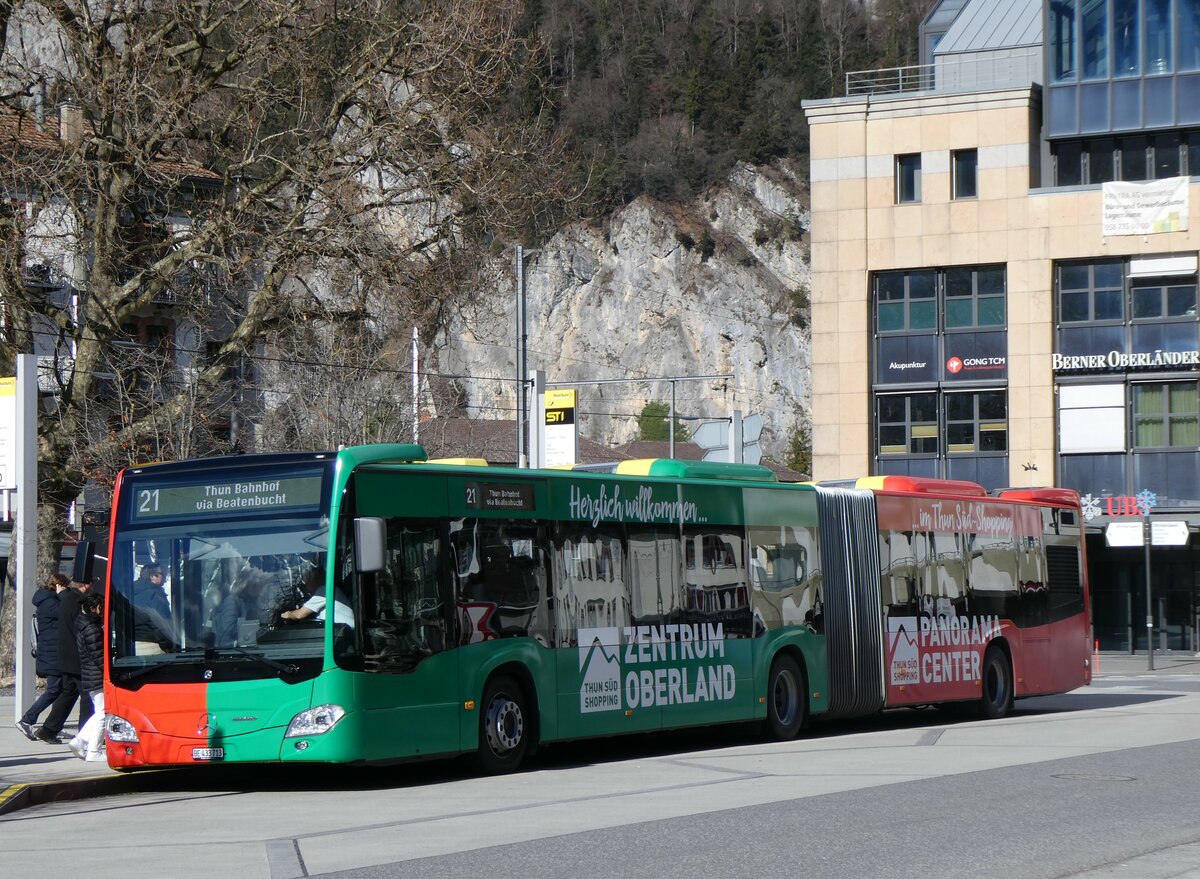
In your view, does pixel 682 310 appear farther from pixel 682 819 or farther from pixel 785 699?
pixel 682 819

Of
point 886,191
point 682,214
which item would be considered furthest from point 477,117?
point 682,214

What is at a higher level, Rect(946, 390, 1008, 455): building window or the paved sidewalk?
Rect(946, 390, 1008, 455): building window

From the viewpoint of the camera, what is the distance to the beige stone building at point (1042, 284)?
4512cm

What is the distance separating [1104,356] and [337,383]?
2090 centimetres

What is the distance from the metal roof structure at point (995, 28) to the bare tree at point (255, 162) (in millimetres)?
32079

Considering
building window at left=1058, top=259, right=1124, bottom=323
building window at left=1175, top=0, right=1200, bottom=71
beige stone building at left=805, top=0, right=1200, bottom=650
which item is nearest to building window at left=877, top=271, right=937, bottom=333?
beige stone building at left=805, top=0, right=1200, bottom=650

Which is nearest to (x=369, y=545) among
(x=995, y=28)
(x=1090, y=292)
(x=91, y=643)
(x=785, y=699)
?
(x=91, y=643)

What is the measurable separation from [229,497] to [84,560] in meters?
2.22

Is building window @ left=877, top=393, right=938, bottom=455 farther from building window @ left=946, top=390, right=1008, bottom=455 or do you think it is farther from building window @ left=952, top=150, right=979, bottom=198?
building window @ left=952, top=150, right=979, bottom=198

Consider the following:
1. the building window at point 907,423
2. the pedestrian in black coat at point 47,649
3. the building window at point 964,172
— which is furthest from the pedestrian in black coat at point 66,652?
the building window at point 964,172

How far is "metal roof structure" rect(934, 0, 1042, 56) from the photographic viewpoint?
51.5 meters

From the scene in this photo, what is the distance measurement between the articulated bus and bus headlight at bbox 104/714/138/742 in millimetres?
16

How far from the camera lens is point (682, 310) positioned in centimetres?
13225

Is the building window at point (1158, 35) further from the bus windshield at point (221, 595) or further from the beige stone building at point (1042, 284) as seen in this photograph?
the bus windshield at point (221, 595)
